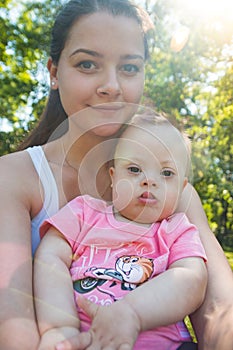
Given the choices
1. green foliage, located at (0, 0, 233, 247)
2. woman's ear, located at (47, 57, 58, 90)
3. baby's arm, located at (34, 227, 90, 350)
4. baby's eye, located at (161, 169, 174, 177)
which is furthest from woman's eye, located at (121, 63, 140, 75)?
green foliage, located at (0, 0, 233, 247)

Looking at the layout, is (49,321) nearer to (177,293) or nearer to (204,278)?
(177,293)

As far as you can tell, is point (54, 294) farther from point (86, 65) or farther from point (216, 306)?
point (86, 65)

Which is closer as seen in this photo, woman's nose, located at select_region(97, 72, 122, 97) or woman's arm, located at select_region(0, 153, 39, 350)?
woman's arm, located at select_region(0, 153, 39, 350)

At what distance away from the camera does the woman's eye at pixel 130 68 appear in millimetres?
2234

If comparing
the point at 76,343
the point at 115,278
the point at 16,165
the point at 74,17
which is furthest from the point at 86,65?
the point at 76,343

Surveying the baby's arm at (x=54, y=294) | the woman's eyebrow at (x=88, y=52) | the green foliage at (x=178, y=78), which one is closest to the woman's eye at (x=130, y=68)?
the woman's eyebrow at (x=88, y=52)

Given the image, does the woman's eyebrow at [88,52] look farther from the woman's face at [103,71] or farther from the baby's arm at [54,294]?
the baby's arm at [54,294]

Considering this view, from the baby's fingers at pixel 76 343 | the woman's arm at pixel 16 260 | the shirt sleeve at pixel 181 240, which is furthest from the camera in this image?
the shirt sleeve at pixel 181 240

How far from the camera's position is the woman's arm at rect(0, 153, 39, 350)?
170 cm

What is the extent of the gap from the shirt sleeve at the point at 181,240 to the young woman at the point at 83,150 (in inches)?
6.9

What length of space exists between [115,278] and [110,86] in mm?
820

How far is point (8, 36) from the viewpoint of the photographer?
7531 millimetres

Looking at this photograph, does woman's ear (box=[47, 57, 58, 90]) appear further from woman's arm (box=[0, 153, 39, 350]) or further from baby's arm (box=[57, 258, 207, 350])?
baby's arm (box=[57, 258, 207, 350])

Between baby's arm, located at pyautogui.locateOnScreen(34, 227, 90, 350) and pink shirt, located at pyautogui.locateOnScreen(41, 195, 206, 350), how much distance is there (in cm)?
4
